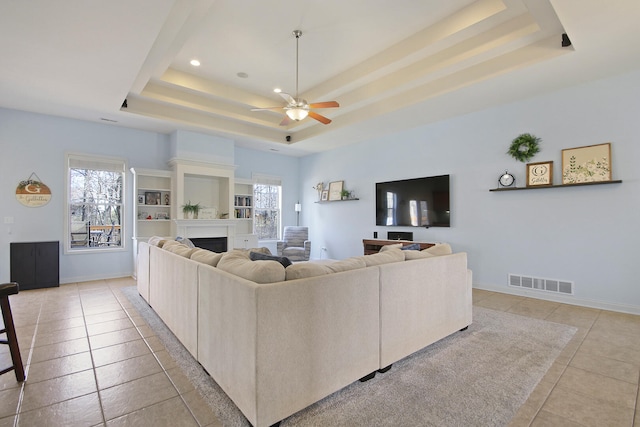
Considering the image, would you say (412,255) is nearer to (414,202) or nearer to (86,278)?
(414,202)

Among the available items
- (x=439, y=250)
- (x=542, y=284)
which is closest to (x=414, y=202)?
(x=542, y=284)

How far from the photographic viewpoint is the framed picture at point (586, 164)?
385cm

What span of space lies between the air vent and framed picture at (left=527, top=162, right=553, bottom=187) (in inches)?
53.4

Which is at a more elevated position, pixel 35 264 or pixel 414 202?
pixel 414 202

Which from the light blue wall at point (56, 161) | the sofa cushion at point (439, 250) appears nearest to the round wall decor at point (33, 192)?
the light blue wall at point (56, 161)

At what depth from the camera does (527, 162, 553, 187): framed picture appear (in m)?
4.27

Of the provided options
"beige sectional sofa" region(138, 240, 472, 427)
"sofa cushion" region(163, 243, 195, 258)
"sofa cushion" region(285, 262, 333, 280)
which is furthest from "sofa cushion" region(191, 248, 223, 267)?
"sofa cushion" region(285, 262, 333, 280)

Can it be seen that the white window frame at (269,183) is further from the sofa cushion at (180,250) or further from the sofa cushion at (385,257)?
the sofa cushion at (385,257)

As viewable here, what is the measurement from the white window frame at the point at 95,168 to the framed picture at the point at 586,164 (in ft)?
24.0

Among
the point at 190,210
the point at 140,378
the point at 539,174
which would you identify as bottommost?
the point at 140,378

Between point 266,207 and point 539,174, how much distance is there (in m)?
5.97

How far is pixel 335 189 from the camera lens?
7477 millimetres

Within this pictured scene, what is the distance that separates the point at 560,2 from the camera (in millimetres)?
2551

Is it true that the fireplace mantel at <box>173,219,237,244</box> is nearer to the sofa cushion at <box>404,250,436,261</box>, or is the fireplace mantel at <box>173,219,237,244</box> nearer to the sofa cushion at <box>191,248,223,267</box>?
the sofa cushion at <box>191,248,223,267</box>
